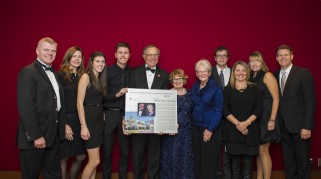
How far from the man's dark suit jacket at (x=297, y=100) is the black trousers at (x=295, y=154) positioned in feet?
0.43

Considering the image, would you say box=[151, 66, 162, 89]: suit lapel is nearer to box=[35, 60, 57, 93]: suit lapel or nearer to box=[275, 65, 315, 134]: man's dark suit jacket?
box=[35, 60, 57, 93]: suit lapel

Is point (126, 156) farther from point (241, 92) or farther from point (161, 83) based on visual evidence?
point (241, 92)

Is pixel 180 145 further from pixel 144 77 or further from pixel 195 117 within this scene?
pixel 144 77

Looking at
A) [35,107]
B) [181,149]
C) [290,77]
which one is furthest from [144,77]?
[290,77]

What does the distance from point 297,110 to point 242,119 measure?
2.81ft

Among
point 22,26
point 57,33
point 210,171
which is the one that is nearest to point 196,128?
point 210,171

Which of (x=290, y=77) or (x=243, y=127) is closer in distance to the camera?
(x=243, y=127)

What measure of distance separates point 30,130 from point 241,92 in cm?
236

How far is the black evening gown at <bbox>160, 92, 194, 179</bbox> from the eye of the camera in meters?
3.41

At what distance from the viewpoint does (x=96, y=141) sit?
10.5ft

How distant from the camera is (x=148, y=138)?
3.62 metres

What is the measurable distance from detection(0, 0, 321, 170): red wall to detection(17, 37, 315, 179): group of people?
1.87 feet

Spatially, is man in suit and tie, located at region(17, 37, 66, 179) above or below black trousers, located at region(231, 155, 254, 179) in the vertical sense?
above

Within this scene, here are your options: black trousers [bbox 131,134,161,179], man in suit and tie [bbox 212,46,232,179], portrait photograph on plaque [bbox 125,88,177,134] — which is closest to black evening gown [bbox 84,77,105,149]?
portrait photograph on plaque [bbox 125,88,177,134]
